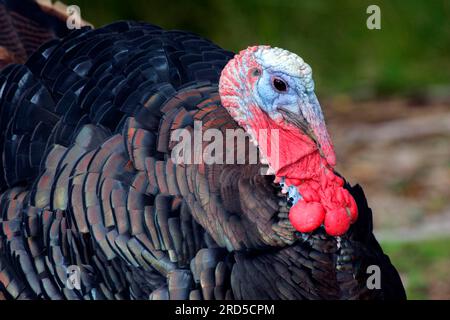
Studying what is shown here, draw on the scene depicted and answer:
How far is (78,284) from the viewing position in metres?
3.24

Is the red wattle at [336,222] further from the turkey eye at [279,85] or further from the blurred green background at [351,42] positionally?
the blurred green background at [351,42]

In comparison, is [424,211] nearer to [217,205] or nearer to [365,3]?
[365,3]

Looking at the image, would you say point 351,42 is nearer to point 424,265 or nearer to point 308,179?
point 424,265

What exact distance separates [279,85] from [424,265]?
8.88 feet

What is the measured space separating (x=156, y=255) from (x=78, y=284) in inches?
13.1

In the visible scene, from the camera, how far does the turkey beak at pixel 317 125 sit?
3.01 metres

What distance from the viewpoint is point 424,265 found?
5461mm

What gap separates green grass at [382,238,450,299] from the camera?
516cm

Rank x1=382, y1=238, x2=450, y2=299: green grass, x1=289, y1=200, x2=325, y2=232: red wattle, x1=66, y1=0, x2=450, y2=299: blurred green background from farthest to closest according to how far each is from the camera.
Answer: x1=66, y1=0, x2=450, y2=299: blurred green background, x1=382, y1=238, x2=450, y2=299: green grass, x1=289, y1=200, x2=325, y2=232: red wattle

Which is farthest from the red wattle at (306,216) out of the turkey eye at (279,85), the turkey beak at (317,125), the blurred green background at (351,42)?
the blurred green background at (351,42)

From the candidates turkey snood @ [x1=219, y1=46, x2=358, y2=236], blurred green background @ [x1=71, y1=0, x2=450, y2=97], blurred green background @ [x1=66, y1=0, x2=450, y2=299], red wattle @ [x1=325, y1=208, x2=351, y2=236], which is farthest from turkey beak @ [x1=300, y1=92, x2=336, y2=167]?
blurred green background @ [x1=71, y1=0, x2=450, y2=97]

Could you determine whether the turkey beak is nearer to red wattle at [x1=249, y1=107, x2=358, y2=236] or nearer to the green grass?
red wattle at [x1=249, y1=107, x2=358, y2=236]

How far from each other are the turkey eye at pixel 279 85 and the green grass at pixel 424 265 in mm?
2298
